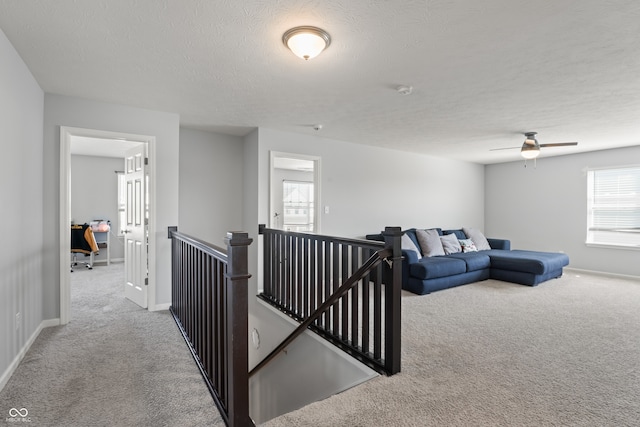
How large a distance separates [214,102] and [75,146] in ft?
14.3

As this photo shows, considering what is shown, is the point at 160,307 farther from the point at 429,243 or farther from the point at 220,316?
the point at 429,243

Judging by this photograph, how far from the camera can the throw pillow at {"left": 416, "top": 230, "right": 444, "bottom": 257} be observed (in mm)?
5246

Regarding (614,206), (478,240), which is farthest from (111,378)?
(614,206)

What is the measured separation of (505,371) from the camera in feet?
7.53

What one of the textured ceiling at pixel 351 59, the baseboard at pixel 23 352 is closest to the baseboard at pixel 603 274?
the textured ceiling at pixel 351 59

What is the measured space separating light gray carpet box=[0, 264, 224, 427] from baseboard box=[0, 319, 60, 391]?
0.04 m

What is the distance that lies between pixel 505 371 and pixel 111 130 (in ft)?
14.5

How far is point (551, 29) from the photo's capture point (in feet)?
6.77

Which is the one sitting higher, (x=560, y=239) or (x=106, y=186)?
(x=106, y=186)

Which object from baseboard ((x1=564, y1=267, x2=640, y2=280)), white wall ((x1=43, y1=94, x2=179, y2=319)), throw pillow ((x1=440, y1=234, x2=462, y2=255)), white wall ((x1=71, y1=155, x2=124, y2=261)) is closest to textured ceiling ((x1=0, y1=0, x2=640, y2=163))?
white wall ((x1=43, y1=94, x2=179, y2=319))

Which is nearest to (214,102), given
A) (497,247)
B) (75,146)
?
(75,146)

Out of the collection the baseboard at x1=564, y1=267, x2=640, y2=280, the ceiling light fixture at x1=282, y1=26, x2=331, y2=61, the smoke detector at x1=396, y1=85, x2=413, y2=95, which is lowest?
the baseboard at x1=564, y1=267, x2=640, y2=280

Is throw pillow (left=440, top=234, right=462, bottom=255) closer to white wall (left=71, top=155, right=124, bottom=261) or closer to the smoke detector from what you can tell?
the smoke detector

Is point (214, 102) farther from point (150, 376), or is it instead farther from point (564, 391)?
point (564, 391)
